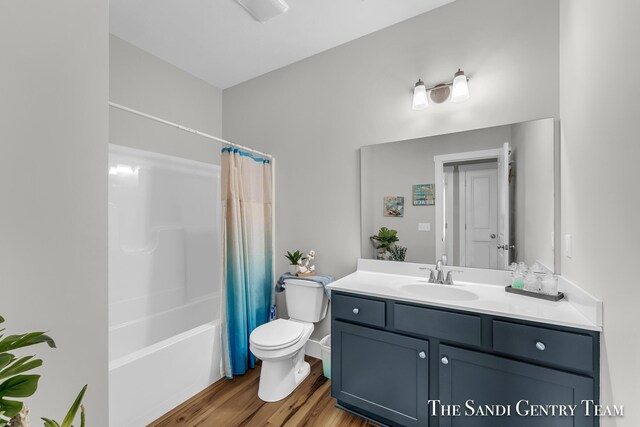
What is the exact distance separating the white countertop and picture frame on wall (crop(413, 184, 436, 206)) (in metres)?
0.46

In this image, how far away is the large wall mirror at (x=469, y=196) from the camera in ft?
5.43

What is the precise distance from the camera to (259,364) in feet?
7.94

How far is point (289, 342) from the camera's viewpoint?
6.27 feet

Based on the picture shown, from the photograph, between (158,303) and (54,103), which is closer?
(54,103)

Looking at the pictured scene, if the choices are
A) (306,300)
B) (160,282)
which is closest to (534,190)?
(306,300)

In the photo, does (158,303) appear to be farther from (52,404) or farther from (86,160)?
(86,160)

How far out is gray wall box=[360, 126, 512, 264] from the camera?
6.21 feet

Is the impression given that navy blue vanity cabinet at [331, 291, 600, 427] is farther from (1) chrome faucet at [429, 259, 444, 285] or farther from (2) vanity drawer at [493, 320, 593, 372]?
(1) chrome faucet at [429, 259, 444, 285]

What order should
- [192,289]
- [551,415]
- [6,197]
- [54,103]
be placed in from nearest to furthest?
[6,197] → [54,103] → [551,415] → [192,289]

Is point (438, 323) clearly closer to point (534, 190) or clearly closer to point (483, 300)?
point (483, 300)

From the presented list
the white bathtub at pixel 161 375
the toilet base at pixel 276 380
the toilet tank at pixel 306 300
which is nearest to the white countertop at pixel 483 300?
the toilet tank at pixel 306 300

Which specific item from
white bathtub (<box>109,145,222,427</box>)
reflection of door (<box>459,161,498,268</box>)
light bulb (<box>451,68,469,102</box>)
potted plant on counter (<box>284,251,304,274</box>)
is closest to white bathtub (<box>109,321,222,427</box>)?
white bathtub (<box>109,145,222,427</box>)

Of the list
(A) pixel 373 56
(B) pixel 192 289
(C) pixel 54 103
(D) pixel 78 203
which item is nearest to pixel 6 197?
(D) pixel 78 203

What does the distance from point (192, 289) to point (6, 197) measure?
2056 mm
